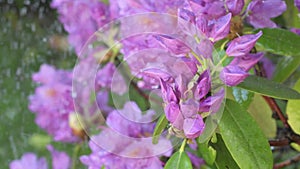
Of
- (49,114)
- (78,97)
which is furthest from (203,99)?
(49,114)

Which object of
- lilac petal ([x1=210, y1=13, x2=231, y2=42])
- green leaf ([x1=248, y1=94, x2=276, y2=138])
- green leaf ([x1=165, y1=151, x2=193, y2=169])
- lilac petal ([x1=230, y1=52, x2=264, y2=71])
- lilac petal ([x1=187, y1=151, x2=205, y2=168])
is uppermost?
lilac petal ([x1=210, y1=13, x2=231, y2=42])

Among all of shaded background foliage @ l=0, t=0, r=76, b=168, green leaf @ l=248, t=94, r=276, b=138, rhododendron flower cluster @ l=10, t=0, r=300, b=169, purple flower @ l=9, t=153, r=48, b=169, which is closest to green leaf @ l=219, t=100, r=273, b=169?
rhododendron flower cluster @ l=10, t=0, r=300, b=169

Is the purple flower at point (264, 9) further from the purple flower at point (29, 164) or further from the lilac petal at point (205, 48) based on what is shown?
the purple flower at point (29, 164)

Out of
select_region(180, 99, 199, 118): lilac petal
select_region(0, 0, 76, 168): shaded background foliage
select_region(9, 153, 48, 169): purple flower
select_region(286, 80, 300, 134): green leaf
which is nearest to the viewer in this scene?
select_region(180, 99, 199, 118): lilac petal

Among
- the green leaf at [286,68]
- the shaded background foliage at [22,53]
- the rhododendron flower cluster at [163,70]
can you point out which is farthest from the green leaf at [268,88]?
the shaded background foliage at [22,53]

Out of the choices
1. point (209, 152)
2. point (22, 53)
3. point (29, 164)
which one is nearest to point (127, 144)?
point (209, 152)

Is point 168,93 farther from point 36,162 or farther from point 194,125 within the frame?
point 36,162

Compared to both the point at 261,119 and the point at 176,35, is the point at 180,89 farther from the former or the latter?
the point at 261,119

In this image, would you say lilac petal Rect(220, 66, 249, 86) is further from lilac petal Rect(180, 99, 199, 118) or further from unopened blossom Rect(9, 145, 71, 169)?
unopened blossom Rect(9, 145, 71, 169)
